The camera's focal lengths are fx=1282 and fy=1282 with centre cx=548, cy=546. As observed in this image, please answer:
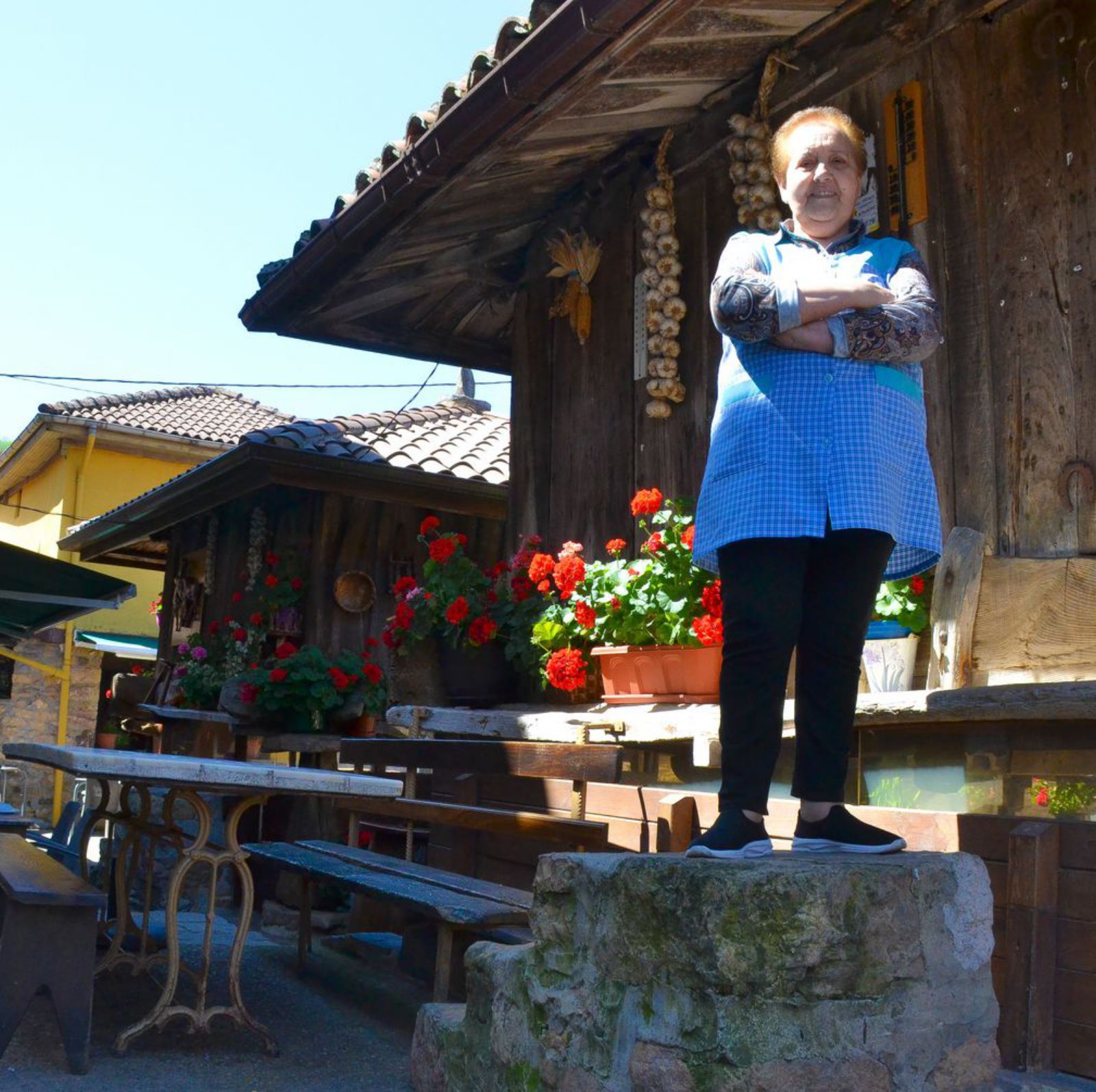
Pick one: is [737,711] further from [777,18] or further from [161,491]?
[161,491]

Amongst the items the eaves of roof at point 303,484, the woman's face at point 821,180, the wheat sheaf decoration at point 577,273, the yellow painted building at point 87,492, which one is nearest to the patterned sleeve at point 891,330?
the woman's face at point 821,180

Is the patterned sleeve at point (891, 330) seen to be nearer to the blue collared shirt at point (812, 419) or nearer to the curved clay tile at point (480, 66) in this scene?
the blue collared shirt at point (812, 419)

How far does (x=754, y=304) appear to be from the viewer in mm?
2443

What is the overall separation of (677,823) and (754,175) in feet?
9.46

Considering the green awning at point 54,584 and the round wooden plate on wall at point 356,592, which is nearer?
the green awning at point 54,584

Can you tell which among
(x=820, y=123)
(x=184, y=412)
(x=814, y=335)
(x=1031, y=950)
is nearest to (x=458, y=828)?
(x=1031, y=950)

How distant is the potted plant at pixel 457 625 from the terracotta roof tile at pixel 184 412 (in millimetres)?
12266

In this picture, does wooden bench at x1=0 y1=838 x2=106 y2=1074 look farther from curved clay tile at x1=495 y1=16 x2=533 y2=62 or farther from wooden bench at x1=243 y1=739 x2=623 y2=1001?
curved clay tile at x1=495 y1=16 x2=533 y2=62

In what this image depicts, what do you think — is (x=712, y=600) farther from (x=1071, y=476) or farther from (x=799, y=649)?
(x=799, y=649)

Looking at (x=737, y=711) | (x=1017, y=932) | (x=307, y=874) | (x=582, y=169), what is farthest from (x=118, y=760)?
(x=582, y=169)

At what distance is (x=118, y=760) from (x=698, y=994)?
91.7 inches

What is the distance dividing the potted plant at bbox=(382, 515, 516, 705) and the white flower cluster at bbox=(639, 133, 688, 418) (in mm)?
1336

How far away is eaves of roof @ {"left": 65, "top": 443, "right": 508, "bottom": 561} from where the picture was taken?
8.91 meters

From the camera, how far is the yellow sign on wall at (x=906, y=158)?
4762 millimetres
